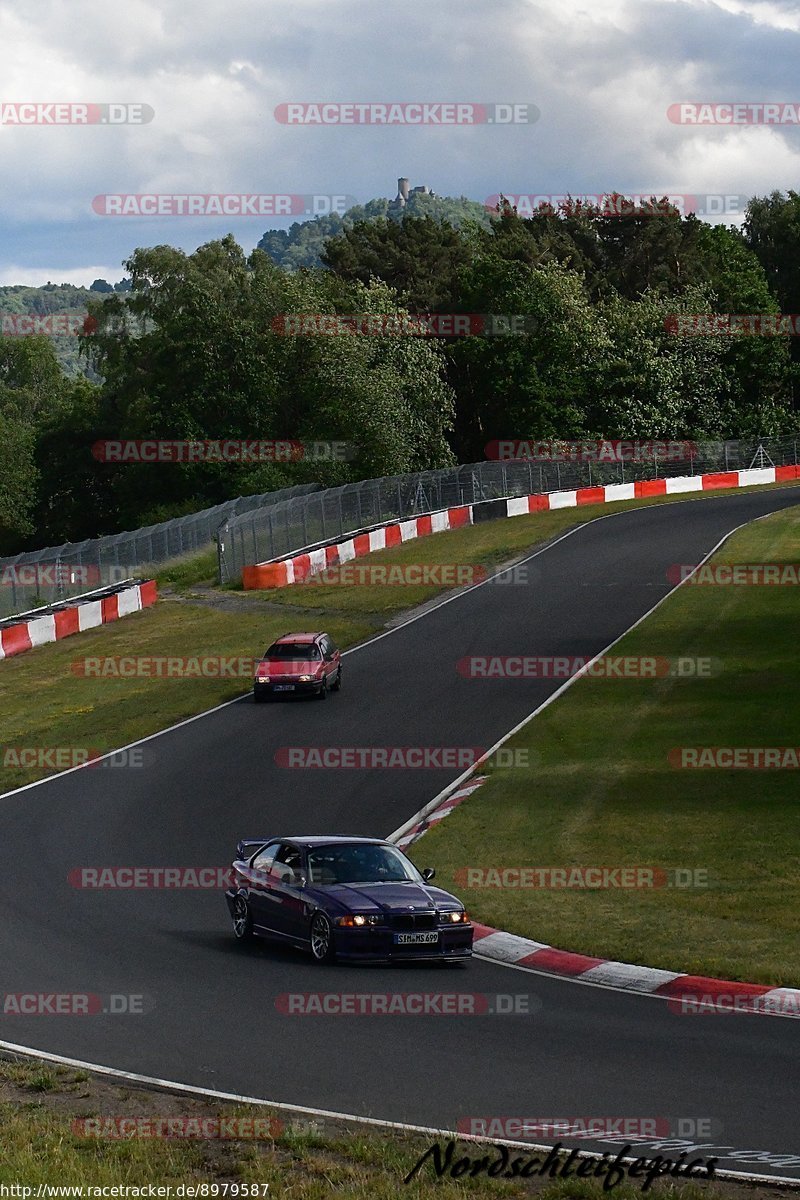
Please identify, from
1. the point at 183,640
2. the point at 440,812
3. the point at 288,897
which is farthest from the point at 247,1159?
the point at 183,640

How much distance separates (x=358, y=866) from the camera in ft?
52.3

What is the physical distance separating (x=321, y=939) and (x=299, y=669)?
59.0 feet

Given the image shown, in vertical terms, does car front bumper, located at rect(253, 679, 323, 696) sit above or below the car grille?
below

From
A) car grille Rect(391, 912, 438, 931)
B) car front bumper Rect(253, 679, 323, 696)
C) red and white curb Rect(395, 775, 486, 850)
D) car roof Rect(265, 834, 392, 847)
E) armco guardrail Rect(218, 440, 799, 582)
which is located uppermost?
armco guardrail Rect(218, 440, 799, 582)

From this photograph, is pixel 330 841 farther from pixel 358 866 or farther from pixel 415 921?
pixel 415 921

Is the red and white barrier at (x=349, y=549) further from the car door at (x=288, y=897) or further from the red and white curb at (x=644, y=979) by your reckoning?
the red and white curb at (x=644, y=979)

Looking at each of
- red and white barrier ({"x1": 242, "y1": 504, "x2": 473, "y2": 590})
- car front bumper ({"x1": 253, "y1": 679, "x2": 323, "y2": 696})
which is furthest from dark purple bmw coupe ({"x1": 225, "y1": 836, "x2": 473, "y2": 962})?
red and white barrier ({"x1": 242, "y1": 504, "x2": 473, "y2": 590})

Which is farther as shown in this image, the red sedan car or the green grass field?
the red sedan car

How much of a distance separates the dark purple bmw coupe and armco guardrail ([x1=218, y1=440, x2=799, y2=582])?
122 ft

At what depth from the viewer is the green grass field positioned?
595 inches

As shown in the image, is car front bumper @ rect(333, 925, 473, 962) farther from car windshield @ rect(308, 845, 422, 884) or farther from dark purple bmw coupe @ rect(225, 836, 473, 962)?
car windshield @ rect(308, 845, 422, 884)

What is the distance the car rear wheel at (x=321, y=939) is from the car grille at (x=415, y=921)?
2.19 feet

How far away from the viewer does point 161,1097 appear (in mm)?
10055

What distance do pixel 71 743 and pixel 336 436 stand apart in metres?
44.2
